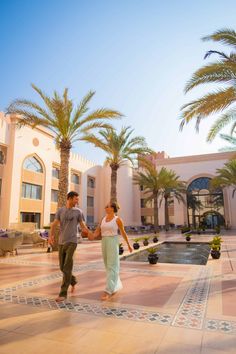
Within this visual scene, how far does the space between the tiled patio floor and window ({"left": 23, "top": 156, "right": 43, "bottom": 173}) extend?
19.0 m

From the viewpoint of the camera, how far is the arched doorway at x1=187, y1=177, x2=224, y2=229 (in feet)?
121

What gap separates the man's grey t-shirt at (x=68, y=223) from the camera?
4.41 meters

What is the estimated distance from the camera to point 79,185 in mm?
33094

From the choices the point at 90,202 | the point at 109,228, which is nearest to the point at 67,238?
the point at 109,228

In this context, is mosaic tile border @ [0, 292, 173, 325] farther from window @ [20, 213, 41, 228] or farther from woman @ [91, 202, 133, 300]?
window @ [20, 213, 41, 228]

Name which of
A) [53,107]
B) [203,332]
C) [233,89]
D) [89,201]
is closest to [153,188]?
[89,201]

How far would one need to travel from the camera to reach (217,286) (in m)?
5.16

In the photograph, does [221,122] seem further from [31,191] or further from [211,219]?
[211,219]

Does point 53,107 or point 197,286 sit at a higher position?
point 53,107

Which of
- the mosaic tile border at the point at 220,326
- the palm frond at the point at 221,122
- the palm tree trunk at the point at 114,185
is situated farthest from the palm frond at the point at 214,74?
the palm tree trunk at the point at 114,185

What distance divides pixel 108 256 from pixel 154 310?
121cm

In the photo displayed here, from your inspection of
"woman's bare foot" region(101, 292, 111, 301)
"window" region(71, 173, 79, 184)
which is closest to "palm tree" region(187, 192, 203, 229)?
"window" region(71, 173, 79, 184)

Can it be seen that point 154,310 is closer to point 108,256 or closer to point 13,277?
point 108,256

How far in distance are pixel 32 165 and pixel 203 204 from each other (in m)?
25.6
